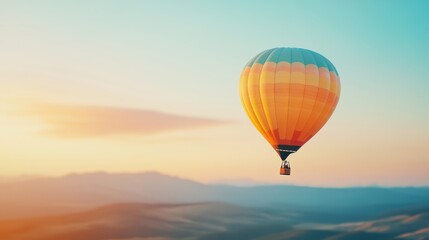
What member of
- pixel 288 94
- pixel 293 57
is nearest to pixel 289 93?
pixel 288 94

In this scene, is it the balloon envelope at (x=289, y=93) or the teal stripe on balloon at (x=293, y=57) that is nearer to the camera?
the balloon envelope at (x=289, y=93)

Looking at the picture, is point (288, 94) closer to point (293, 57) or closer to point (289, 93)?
point (289, 93)

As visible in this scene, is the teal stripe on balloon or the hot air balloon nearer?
the hot air balloon

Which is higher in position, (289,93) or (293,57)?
(293,57)

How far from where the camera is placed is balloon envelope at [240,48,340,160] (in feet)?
172

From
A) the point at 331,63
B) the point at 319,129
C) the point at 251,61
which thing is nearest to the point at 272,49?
the point at 251,61

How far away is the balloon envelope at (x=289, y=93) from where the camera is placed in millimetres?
52406

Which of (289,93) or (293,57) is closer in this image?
(289,93)

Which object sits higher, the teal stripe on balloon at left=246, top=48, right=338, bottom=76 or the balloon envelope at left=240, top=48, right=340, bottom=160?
the teal stripe on balloon at left=246, top=48, right=338, bottom=76

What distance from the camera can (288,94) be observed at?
172 ft

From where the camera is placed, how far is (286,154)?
174 feet

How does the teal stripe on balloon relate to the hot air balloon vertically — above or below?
above

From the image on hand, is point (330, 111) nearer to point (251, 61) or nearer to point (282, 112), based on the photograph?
point (282, 112)

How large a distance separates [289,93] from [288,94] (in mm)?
142
